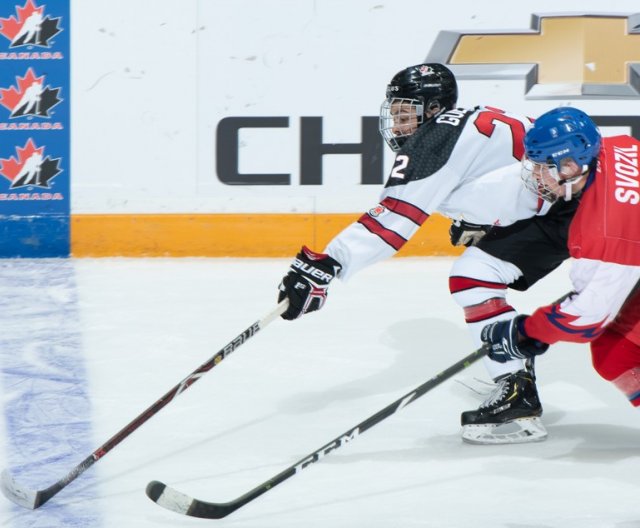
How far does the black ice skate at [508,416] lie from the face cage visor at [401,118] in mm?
660

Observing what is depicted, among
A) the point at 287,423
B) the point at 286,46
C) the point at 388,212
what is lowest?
the point at 287,423

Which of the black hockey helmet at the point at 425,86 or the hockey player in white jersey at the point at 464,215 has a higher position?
the black hockey helmet at the point at 425,86

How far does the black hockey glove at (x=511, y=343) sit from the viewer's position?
8.41ft

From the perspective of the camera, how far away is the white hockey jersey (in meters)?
2.82

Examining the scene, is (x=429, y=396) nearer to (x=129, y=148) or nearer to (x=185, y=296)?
(x=185, y=296)

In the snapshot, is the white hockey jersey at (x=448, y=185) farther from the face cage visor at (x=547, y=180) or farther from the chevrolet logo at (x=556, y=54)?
the chevrolet logo at (x=556, y=54)

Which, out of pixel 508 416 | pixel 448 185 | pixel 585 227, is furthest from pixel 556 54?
pixel 585 227

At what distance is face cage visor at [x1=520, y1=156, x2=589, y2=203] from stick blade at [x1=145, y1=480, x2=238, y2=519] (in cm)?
93

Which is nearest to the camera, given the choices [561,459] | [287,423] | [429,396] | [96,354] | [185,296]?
[561,459]

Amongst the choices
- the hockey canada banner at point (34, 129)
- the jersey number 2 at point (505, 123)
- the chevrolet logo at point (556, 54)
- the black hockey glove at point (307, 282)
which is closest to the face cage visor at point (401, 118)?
the jersey number 2 at point (505, 123)

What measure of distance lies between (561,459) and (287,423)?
0.70 meters

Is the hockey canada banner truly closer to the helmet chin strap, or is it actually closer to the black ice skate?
the black ice skate

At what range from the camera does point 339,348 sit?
3783 millimetres

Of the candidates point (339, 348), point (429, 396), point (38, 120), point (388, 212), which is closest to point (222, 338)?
point (339, 348)
